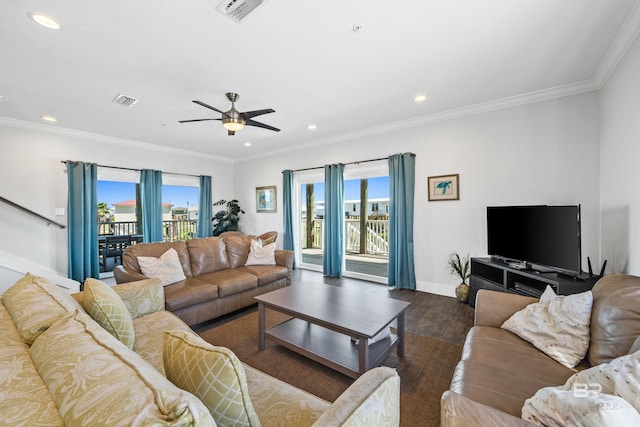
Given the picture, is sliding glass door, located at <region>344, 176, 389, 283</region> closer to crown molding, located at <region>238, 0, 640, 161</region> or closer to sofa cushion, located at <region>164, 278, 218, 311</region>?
crown molding, located at <region>238, 0, 640, 161</region>

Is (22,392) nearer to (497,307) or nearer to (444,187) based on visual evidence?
(497,307)

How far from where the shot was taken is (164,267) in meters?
3.05

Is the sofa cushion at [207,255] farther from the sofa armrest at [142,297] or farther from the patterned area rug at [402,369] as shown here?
the sofa armrest at [142,297]

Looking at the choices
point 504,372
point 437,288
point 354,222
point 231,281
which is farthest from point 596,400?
point 354,222

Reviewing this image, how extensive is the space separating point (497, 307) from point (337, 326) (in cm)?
117

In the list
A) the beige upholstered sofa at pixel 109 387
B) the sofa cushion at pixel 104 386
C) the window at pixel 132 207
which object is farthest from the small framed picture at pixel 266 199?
the sofa cushion at pixel 104 386

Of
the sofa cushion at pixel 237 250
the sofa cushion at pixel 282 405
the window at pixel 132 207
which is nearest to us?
the sofa cushion at pixel 282 405

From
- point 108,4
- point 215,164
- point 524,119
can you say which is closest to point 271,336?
point 108,4

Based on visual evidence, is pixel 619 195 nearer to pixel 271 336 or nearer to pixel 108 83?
pixel 271 336

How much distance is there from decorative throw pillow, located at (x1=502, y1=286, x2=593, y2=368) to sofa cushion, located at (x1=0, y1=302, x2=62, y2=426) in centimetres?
216

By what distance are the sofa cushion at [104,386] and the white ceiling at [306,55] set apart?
2.07 m

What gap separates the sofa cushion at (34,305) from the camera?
118cm

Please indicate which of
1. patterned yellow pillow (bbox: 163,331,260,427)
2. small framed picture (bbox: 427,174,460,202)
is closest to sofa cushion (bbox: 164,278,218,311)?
patterned yellow pillow (bbox: 163,331,260,427)

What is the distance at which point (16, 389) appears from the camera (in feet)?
2.61
